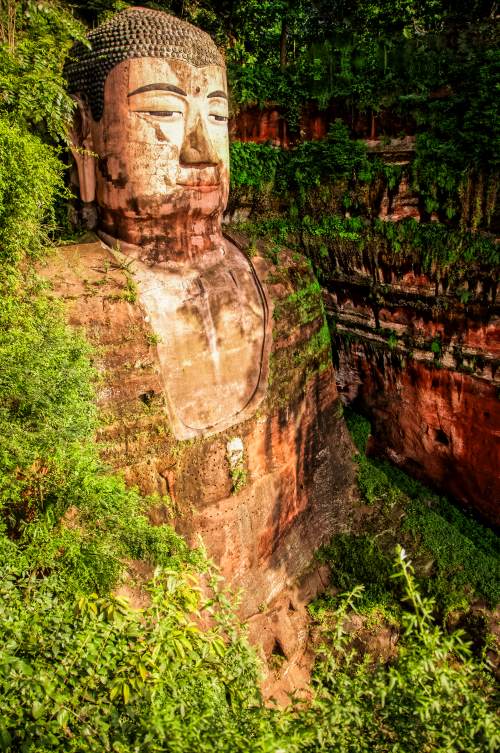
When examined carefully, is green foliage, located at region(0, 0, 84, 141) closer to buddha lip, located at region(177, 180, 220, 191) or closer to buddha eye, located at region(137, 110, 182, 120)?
buddha eye, located at region(137, 110, 182, 120)

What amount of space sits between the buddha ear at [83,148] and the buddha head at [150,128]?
1 centimetres

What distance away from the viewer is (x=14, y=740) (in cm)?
230

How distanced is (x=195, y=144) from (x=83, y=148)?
137 cm

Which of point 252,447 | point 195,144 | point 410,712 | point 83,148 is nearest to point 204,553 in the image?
point 410,712

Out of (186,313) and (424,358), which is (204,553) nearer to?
(186,313)

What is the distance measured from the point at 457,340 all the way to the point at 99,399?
22.3 feet

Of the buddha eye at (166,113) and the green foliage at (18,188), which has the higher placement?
the buddha eye at (166,113)

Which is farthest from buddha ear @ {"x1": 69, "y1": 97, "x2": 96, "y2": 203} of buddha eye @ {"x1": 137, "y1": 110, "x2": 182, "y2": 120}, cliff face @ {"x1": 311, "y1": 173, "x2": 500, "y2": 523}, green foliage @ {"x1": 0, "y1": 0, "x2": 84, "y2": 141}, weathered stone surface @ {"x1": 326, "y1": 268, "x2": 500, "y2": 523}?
weathered stone surface @ {"x1": 326, "y1": 268, "x2": 500, "y2": 523}

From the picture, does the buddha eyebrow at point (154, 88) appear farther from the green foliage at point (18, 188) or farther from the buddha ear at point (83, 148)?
the green foliage at point (18, 188)

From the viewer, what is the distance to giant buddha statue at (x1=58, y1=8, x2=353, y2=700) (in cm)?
541

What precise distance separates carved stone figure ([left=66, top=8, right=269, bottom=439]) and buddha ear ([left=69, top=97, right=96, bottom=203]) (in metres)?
0.01

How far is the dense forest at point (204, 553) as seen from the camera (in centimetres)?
250

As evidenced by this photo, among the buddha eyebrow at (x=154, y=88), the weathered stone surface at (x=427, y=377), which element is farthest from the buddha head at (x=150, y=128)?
the weathered stone surface at (x=427, y=377)

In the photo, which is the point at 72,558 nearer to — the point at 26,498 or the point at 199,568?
the point at 26,498
